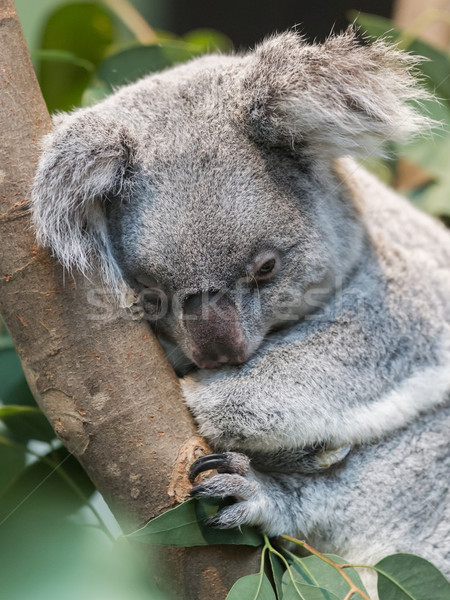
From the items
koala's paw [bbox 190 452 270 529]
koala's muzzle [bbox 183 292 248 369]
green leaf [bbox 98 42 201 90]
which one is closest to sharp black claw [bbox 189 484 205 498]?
koala's paw [bbox 190 452 270 529]

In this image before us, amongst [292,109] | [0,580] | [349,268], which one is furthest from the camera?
[349,268]

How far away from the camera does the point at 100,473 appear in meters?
1.59

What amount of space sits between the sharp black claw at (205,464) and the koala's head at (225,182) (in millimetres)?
299

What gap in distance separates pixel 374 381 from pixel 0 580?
3.67 ft

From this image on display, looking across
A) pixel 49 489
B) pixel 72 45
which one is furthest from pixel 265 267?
pixel 72 45

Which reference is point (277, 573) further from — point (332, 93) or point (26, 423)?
point (332, 93)

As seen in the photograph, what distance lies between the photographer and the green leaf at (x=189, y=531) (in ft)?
4.84

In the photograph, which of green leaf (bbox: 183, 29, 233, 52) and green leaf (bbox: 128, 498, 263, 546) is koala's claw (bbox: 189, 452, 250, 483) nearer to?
green leaf (bbox: 128, 498, 263, 546)

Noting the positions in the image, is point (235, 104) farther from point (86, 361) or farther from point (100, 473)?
point (100, 473)

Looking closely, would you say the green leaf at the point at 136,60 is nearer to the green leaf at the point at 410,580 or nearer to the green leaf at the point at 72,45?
the green leaf at the point at 72,45

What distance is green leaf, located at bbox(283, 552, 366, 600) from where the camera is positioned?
1.53 metres

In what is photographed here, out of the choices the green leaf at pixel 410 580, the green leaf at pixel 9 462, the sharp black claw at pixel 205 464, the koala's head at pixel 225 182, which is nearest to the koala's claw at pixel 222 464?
the sharp black claw at pixel 205 464

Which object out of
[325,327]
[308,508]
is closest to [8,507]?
[308,508]

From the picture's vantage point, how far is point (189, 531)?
1.53 meters
